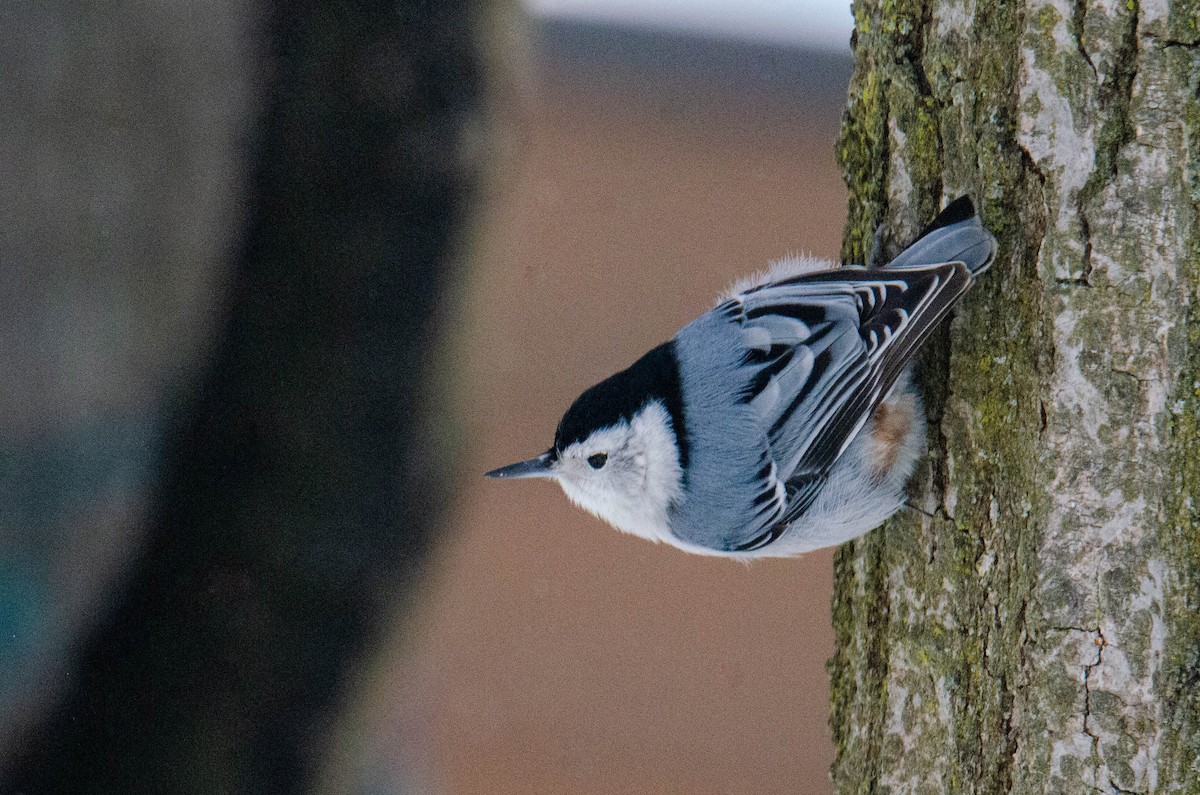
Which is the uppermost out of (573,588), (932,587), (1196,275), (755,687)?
(1196,275)

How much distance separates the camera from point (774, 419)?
965 millimetres

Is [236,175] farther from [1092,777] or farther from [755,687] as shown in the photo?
[1092,777]

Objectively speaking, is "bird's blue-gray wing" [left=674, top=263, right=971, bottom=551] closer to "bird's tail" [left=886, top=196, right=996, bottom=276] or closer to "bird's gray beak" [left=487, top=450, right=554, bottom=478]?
"bird's tail" [left=886, top=196, right=996, bottom=276]

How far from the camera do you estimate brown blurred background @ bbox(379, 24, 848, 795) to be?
1312mm

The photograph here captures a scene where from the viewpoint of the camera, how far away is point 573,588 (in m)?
1.39

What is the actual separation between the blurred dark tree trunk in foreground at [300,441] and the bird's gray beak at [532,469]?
32 cm

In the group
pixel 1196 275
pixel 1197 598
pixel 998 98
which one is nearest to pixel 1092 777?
pixel 1197 598

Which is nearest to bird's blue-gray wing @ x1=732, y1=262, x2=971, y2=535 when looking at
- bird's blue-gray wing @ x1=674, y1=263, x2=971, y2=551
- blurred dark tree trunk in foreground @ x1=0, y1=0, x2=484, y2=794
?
bird's blue-gray wing @ x1=674, y1=263, x2=971, y2=551

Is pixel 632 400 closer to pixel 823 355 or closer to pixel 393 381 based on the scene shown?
pixel 823 355

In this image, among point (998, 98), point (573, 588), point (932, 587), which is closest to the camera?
point (998, 98)

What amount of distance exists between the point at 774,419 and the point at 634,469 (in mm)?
179

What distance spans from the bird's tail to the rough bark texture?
20 mm

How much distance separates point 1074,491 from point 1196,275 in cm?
21

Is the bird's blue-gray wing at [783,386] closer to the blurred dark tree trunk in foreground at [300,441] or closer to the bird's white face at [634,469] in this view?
the bird's white face at [634,469]
